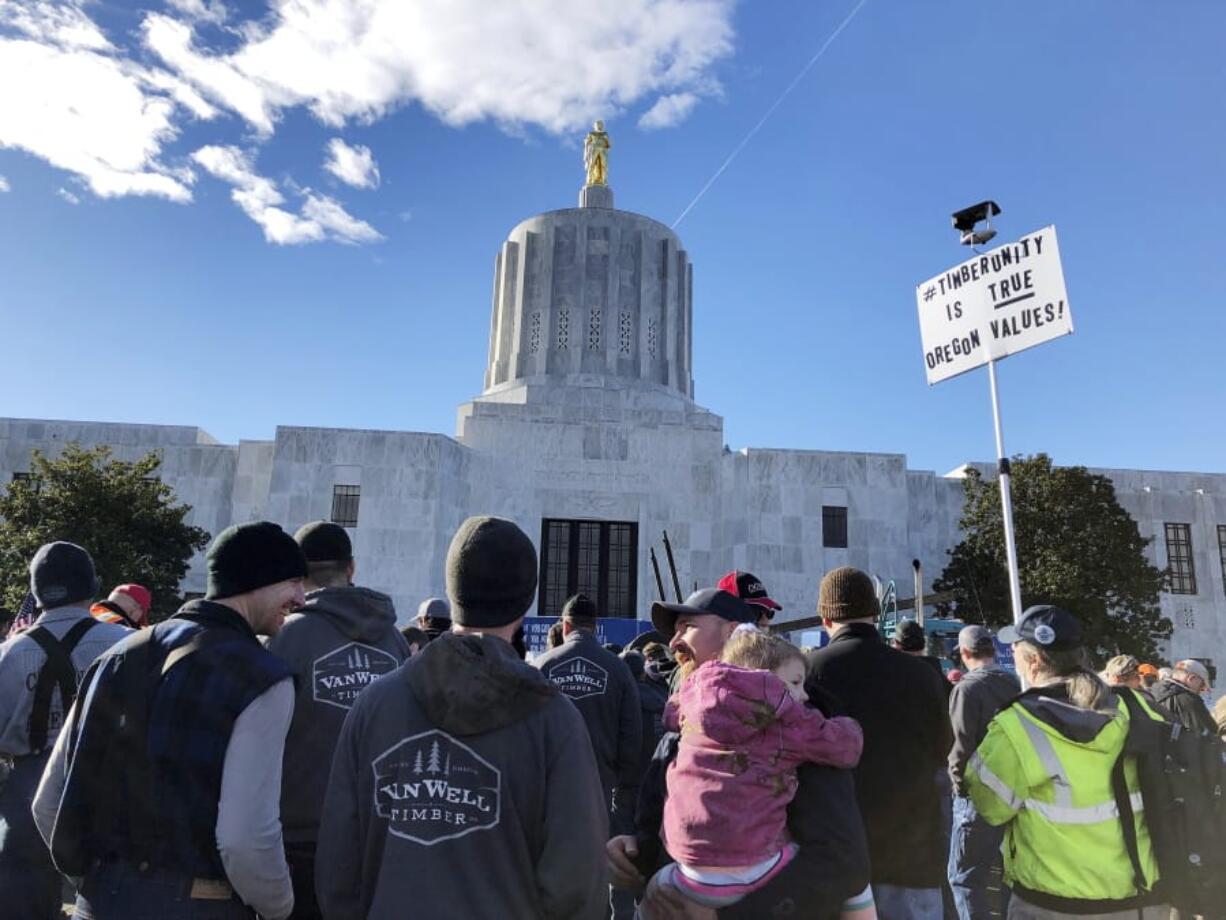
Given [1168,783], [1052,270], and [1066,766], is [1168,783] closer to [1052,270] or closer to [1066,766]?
[1066,766]

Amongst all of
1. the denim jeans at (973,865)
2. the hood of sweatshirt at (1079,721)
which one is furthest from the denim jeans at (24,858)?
the denim jeans at (973,865)

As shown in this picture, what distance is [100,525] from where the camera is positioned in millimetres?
19266

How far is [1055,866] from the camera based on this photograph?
3.18 metres

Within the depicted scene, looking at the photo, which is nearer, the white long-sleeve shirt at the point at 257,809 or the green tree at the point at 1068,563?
the white long-sleeve shirt at the point at 257,809

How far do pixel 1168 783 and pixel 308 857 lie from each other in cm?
341

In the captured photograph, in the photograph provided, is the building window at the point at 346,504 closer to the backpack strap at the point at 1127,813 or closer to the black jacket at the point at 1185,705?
the black jacket at the point at 1185,705

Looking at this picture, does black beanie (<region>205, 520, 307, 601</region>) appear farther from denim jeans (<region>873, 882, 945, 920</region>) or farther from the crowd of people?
denim jeans (<region>873, 882, 945, 920</region>)

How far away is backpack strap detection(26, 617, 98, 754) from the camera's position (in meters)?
3.91

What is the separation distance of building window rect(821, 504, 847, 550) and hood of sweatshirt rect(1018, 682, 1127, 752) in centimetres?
2173

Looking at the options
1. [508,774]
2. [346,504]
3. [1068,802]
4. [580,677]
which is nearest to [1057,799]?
[1068,802]

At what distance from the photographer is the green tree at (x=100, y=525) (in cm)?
1881

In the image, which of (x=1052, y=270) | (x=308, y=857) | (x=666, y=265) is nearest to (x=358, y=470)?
(x=666, y=265)

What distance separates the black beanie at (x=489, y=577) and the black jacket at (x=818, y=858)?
1.00 meters

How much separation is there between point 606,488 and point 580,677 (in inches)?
760
